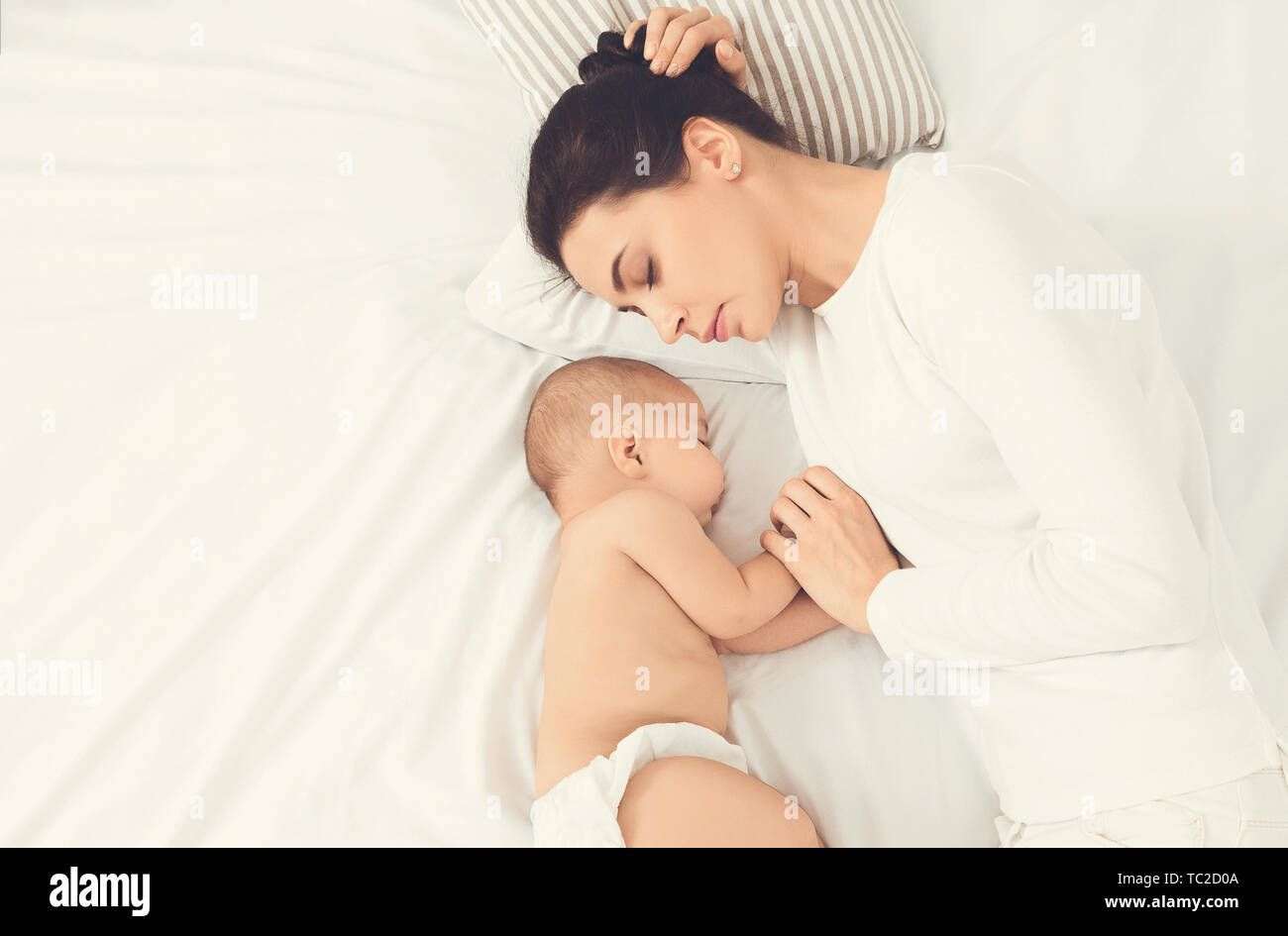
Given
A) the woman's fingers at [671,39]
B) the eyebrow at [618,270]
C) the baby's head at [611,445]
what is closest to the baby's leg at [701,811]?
the baby's head at [611,445]

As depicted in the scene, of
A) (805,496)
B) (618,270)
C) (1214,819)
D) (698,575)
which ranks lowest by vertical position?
(1214,819)

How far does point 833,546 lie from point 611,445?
Result: 375mm

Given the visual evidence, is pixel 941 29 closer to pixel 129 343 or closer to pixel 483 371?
pixel 483 371

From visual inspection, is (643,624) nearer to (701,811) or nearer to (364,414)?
(701,811)

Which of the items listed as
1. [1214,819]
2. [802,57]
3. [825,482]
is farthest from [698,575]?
[802,57]

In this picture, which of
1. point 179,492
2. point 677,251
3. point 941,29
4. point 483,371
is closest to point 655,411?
point 483,371

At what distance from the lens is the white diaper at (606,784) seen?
1.12m

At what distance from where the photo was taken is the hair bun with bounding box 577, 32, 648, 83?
1.32 meters

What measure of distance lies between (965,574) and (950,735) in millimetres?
286

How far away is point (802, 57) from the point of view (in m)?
1.55

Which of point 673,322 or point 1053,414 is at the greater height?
point 673,322

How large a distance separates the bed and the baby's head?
6cm

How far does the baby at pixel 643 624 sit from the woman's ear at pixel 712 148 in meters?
0.44
